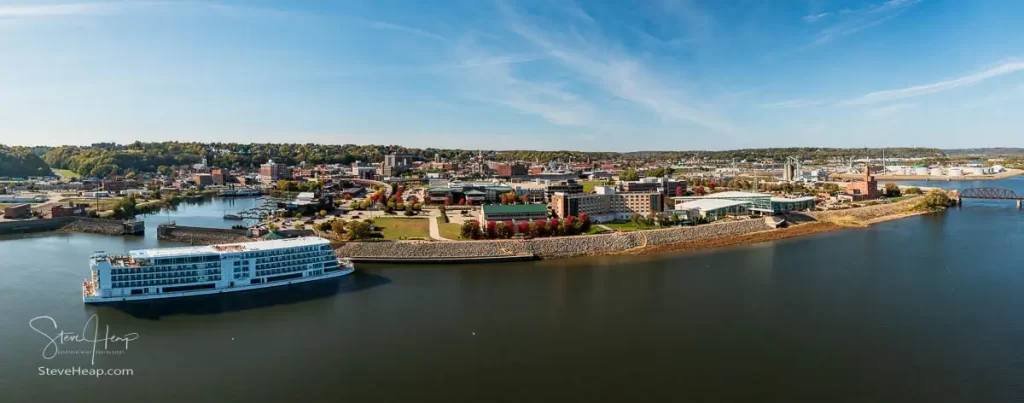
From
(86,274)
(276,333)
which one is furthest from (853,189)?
(86,274)

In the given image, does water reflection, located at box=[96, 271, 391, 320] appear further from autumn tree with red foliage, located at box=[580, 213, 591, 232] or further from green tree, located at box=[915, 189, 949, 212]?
green tree, located at box=[915, 189, 949, 212]

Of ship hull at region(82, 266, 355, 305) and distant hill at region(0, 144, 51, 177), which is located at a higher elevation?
distant hill at region(0, 144, 51, 177)

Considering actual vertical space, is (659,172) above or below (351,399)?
above

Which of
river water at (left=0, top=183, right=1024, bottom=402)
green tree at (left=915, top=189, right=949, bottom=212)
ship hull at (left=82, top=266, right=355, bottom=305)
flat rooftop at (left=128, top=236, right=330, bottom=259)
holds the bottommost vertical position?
river water at (left=0, top=183, right=1024, bottom=402)

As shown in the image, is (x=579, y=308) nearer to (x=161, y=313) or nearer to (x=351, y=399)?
(x=351, y=399)

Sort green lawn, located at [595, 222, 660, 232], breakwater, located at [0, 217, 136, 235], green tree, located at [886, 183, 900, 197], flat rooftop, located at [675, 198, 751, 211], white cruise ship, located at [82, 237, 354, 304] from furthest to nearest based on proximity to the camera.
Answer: green tree, located at [886, 183, 900, 197] → flat rooftop, located at [675, 198, 751, 211] → breakwater, located at [0, 217, 136, 235] → green lawn, located at [595, 222, 660, 232] → white cruise ship, located at [82, 237, 354, 304]

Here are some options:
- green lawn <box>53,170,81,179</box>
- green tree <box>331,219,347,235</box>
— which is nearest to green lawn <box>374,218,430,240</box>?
green tree <box>331,219,347,235</box>

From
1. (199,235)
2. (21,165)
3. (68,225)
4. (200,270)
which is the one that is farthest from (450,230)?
(21,165)
